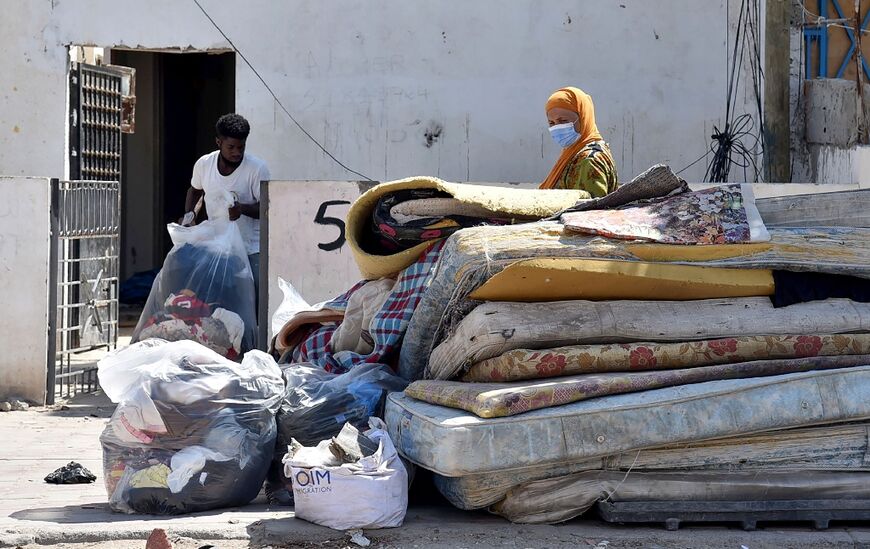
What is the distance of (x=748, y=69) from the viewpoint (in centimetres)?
956

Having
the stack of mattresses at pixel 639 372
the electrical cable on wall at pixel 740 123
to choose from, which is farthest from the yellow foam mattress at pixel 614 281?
the electrical cable on wall at pixel 740 123

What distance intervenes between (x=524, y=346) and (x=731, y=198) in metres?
0.99

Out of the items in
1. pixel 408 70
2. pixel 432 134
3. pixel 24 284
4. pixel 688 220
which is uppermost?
pixel 408 70

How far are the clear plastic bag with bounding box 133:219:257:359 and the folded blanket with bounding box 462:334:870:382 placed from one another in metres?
3.16

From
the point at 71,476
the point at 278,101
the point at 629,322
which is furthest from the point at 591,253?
the point at 278,101

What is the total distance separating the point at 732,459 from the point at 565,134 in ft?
6.92

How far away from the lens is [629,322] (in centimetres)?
425

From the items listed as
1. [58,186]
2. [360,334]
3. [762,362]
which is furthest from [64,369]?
[762,362]

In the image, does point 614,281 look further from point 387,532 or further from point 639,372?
point 387,532

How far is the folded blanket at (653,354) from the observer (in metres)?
4.15

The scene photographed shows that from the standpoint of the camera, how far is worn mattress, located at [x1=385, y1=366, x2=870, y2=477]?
Answer: 12.8 feet

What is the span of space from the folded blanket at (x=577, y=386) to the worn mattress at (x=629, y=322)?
0.12 m

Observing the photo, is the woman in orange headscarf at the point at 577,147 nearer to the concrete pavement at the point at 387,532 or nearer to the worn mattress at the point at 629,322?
the worn mattress at the point at 629,322

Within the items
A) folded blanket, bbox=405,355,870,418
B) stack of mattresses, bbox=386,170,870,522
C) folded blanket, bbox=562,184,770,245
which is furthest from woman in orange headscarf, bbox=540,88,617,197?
folded blanket, bbox=405,355,870,418
